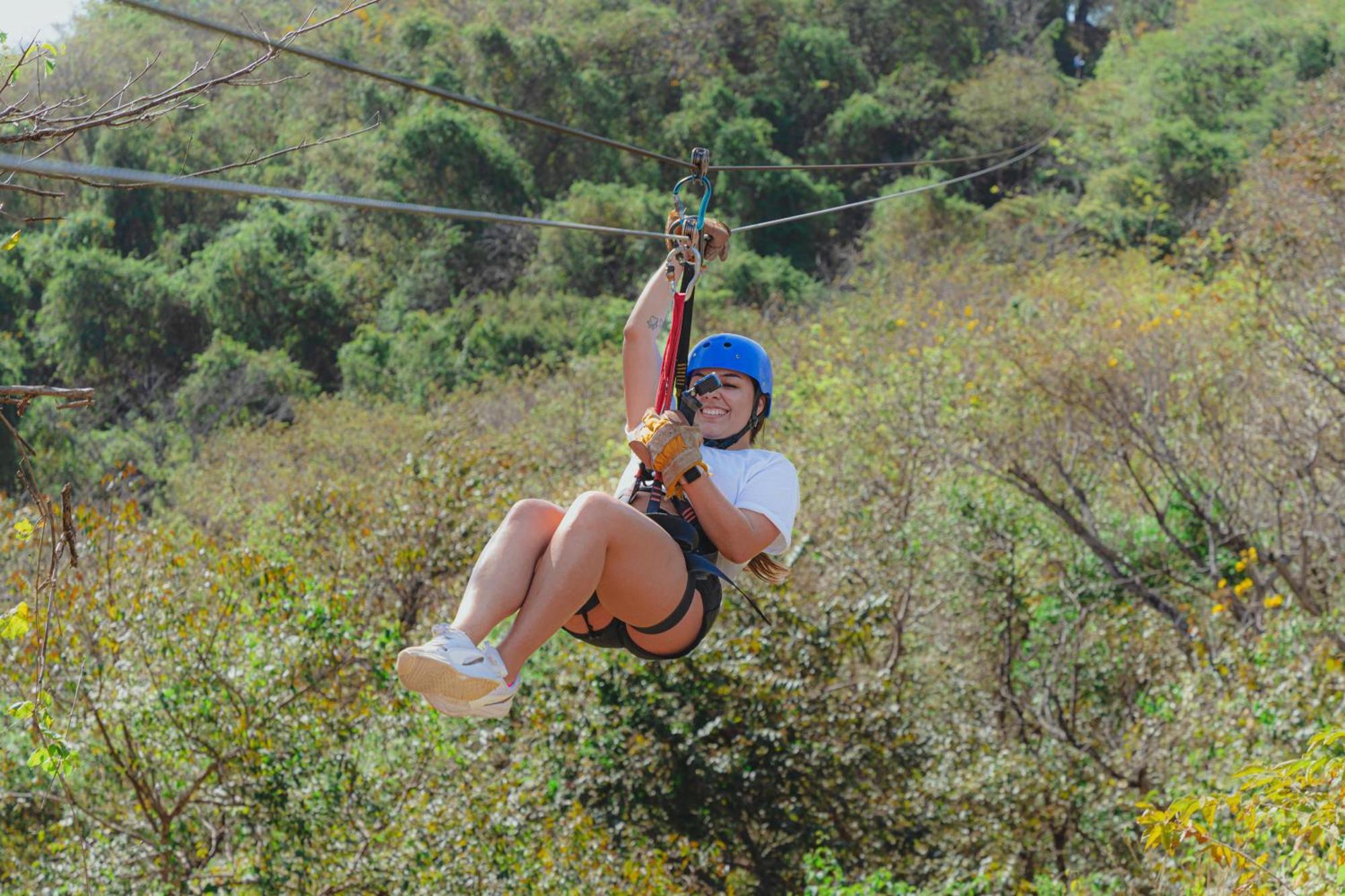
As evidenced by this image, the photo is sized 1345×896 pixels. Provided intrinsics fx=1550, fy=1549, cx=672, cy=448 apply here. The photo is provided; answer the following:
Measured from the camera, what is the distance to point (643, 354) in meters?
4.30

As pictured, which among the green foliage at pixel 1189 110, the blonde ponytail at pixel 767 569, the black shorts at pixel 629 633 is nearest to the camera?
the black shorts at pixel 629 633

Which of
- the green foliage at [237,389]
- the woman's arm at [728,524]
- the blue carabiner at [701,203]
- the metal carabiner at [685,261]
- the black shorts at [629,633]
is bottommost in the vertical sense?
the green foliage at [237,389]

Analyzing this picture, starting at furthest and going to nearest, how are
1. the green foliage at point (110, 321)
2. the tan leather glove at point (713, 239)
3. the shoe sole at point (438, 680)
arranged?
1. the green foliage at point (110, 321)
2. the tan leather glove at point (713, 239)
3. the shoe sole at point (438, 680)

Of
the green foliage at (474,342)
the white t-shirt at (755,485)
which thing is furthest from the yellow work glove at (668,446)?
the green foliage at (474,342)

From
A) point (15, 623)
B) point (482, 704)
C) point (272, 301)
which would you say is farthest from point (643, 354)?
point (272, 301)

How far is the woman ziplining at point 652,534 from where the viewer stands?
3.43 metres

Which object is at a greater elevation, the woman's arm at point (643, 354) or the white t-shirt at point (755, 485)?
the woman's arm at point (643, 354)

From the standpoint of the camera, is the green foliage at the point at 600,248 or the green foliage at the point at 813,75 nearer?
the green foliage at the point at 600,248

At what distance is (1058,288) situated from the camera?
63.0ft

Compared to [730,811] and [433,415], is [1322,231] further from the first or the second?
[433,415]

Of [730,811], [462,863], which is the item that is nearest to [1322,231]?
[730,811]

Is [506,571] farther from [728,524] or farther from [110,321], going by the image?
[110,321]

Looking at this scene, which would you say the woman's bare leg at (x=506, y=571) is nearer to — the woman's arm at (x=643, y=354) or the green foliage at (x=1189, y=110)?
the woman's arm at (x=643, y=354)

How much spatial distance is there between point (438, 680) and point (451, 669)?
0.05m
